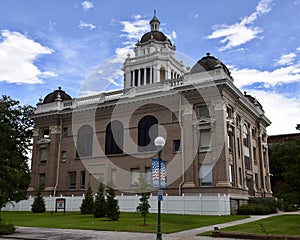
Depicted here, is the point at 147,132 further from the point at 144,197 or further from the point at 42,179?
the point at 42,179

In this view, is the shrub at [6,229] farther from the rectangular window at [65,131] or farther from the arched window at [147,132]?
the rectangular window at [65,131]

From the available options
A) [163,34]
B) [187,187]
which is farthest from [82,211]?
[163,34]

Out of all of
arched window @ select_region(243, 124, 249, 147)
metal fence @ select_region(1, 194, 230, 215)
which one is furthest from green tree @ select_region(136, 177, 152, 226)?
arched window @ select_region(243, 124, 249, 147)

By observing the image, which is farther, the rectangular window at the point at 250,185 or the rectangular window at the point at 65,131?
the rectangular window at the point at 65,131

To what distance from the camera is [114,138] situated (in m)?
41.5

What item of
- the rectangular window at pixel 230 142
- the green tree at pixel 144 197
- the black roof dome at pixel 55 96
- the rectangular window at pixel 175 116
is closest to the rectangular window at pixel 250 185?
the rectangular window at pixel 230 142

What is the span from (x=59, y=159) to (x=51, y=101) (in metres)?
8.91

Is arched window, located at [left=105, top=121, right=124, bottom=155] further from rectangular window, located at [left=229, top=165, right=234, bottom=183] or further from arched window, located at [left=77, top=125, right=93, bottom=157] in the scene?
rectangular window, located at [left=229, top=165, right=234, bottom=183]

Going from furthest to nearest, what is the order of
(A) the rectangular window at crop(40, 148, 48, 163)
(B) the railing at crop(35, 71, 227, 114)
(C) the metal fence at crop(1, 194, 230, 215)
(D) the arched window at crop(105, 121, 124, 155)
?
(A) the rectangular window at crop(40, 148, 48, 163), (D) the arched window at crop(105, 121, 124, 155), (B) the railing at crop(35, 71, 227, 114), (C) the metal fence at crop(1, 194, 230, 215)

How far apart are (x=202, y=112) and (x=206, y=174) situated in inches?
256

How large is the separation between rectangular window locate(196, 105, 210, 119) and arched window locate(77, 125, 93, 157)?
48.7 feet

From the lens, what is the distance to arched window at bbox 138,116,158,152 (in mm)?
38594

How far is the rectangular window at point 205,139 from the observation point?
35044 millimetres

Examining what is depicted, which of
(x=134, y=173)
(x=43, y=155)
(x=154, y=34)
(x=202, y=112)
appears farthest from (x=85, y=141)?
(x=154, y=34)
